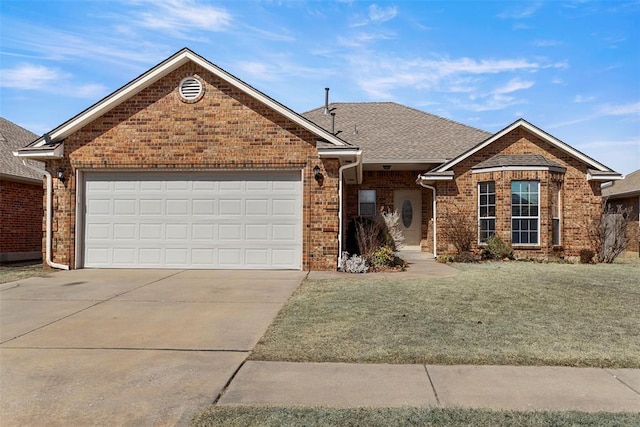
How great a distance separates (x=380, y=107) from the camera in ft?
75.0

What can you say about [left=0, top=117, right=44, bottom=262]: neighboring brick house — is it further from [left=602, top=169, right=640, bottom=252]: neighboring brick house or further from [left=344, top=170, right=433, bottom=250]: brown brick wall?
[left=602, top=169, right=640, bottom=252]: neighboring brick house

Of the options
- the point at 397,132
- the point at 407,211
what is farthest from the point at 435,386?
the point at 397,132

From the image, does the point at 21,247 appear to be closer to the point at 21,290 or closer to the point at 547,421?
the point at 21,290

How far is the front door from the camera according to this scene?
1838 cm

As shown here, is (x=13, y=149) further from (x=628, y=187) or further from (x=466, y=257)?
(x=628, y=187)

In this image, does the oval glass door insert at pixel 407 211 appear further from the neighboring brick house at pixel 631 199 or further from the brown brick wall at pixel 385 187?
the neighboring brick house at pixel 631 199

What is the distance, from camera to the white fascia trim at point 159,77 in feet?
37.6

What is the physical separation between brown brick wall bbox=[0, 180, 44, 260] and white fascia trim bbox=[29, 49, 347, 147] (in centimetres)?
487

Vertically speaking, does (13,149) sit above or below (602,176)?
above

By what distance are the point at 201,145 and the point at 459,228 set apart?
8858mm

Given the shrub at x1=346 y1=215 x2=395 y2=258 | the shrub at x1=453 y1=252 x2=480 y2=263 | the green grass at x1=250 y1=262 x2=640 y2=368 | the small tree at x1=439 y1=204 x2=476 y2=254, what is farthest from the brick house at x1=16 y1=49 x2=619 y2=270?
the small tree at x1=439 y1=204 x2=476 y2=254

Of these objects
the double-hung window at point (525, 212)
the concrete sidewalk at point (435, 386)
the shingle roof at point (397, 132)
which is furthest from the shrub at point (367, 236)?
the concrete sidewalk at point (435, 386)

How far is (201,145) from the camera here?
38.6 ft

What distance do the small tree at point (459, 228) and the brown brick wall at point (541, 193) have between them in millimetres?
148
